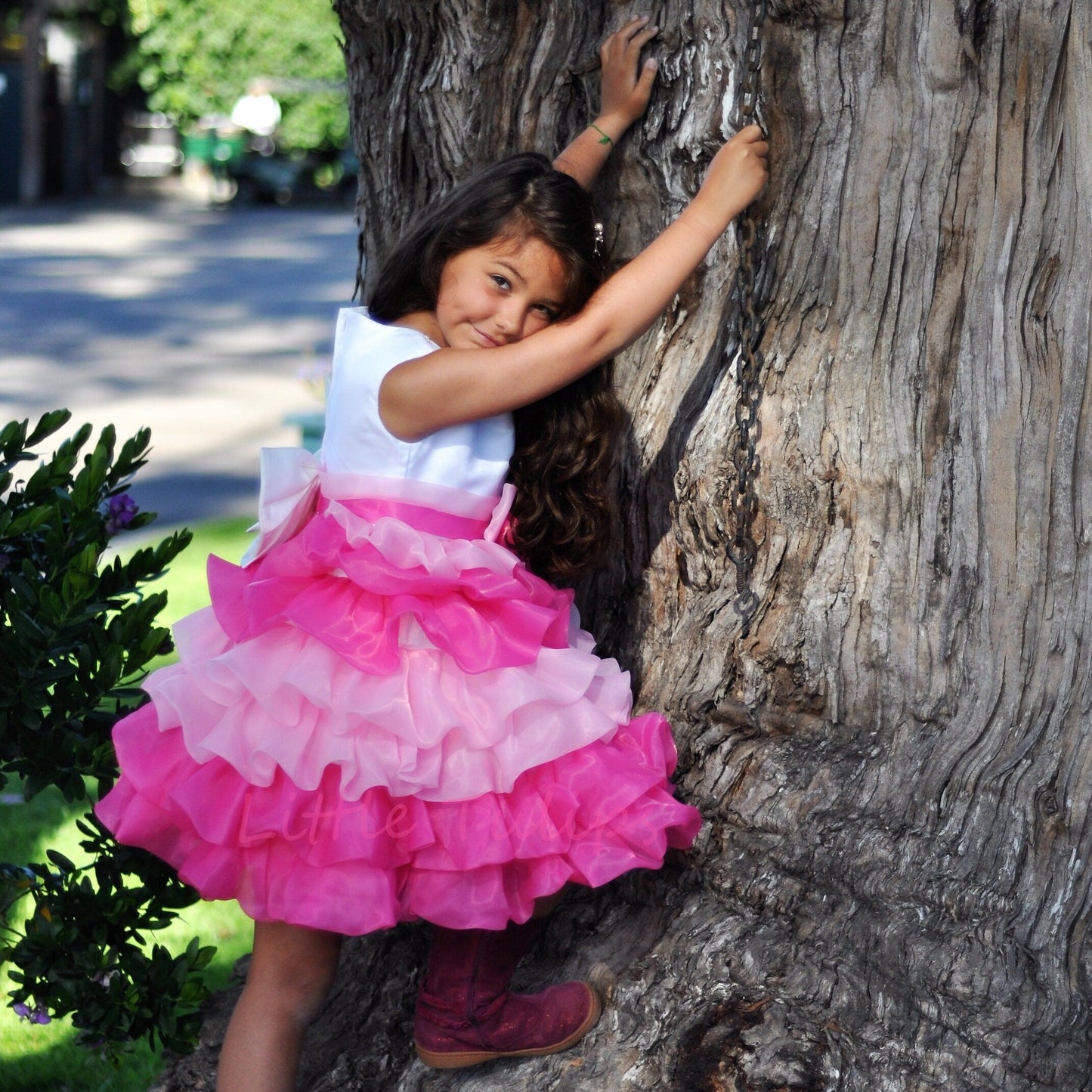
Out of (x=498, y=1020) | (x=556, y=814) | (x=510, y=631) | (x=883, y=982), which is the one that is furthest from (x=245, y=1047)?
(x=883, y=982)

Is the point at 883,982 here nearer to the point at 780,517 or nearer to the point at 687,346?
the point at 780,517

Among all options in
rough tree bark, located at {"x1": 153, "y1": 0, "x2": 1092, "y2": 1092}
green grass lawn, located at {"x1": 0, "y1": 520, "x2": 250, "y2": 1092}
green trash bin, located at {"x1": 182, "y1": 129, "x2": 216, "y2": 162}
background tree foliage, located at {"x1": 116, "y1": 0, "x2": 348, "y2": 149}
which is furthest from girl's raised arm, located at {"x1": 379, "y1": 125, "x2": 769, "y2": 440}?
green trash bin, located at {"x1": 182, "y1": 129, "x2": 216, "y2": 162}

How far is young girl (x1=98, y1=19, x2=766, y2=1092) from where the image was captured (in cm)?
218

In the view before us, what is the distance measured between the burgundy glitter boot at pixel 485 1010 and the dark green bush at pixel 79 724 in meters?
0.57

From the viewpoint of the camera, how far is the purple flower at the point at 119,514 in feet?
9.45

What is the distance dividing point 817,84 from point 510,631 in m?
1.00

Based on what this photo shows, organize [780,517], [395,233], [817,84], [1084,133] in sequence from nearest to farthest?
[1084,133], [817,84], [780,517], [395,233]

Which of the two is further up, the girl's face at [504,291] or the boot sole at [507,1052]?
the girl's face at [504,291]

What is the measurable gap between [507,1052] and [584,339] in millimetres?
1196

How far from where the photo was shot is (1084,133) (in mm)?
2115

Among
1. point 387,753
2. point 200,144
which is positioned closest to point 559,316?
point 387,753

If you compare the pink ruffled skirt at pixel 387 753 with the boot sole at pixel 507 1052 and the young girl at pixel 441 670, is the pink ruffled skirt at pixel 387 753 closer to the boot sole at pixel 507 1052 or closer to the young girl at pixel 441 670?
the young girl at pixel 441 670

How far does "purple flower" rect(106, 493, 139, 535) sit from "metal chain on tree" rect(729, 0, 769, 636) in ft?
4.10

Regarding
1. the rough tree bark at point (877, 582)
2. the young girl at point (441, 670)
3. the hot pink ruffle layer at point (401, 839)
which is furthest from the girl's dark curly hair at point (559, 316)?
the hot pink ruffle layer at point (401, 839)
